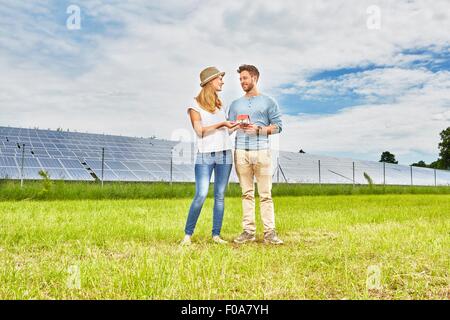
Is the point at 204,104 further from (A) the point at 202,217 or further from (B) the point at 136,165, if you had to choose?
(B) the point at 136,165

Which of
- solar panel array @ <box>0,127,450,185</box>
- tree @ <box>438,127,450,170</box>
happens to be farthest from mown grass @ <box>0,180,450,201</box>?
tree @ <box>438,127,450,170</box>

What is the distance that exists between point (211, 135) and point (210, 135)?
0.01 metres

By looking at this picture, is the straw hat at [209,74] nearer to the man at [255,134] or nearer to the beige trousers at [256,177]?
the man at [255,134]

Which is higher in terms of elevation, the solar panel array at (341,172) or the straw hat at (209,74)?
the solar panel array at (341,172)

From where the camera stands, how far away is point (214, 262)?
3.78 m

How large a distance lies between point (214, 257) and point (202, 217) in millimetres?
3879

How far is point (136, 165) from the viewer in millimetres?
21062

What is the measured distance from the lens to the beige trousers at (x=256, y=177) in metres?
5.17

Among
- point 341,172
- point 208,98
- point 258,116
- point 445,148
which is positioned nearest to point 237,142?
point 258,116

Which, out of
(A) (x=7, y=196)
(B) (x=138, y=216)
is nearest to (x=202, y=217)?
(B) (x=138, y=216)

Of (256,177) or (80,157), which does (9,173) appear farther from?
(256,177)

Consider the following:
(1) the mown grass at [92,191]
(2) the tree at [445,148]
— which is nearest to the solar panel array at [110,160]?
(1) the mown grass at [92,191]

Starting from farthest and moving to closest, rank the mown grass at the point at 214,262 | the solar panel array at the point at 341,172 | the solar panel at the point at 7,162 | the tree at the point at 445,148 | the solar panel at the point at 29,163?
the tree at the point at 445,148, the solar panel array at the point at 341,172, the solar panel at the point at 29,163, the solar panel at the point at 7,162, the mown grass at the point at 214,262

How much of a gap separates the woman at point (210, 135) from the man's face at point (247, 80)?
0.79ft
